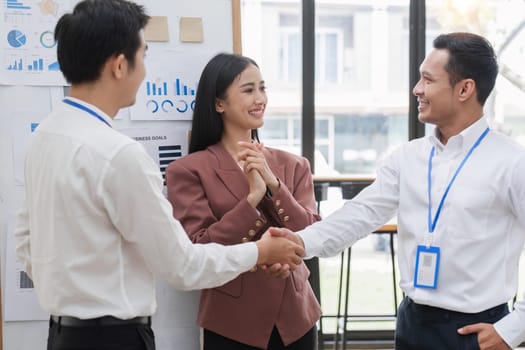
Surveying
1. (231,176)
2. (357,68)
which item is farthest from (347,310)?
(231,176)

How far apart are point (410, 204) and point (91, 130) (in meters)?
1.02

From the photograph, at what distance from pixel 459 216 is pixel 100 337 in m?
1.05

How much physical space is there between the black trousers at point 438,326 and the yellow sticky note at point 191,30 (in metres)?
1.29

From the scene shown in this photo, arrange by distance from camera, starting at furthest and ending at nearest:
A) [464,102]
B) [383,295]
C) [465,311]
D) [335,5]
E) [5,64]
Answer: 1. [383,295]
2. [335,5]
3. [5,64]
4. [464,102]
5. [465,311]

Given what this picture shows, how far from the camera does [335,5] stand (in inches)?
155

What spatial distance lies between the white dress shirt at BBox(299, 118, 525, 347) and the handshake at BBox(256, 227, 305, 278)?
345 mm

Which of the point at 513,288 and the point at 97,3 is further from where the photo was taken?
the point at 513,288

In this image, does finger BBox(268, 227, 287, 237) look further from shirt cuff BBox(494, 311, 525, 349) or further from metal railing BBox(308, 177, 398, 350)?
metal railing BBox(308, 177, 398, 350)

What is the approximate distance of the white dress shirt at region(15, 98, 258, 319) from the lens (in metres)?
1.46

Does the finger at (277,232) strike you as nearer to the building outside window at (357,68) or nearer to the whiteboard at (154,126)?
the whiteboard at (154,126)

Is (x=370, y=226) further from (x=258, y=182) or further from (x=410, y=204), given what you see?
(x=258, y=182)

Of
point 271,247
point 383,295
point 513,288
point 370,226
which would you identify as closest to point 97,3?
point 271,247

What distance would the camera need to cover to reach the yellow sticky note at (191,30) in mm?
2500

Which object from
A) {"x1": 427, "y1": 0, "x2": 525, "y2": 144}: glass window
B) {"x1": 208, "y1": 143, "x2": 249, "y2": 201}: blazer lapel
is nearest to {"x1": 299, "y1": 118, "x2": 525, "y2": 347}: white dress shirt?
{"x1": 208, "y1": 143, "x2": 249, "y2": 201}: blazer lapel
